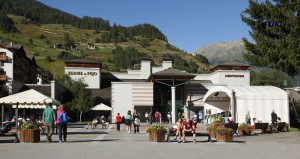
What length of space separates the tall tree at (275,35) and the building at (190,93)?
12.0 ft

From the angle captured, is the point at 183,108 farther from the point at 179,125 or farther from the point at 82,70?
the point at 179,125

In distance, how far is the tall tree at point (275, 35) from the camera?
85.0 ft

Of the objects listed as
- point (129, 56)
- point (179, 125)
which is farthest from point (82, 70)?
point (129, 56)

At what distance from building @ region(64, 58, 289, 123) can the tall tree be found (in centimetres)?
366

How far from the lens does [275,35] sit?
28125 millimetres

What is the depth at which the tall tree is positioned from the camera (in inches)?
1020

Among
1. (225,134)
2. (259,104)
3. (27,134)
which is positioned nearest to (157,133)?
(225,134)

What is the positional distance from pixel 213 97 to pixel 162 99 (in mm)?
23858

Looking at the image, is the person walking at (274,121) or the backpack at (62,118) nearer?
the backpack at (62,118)

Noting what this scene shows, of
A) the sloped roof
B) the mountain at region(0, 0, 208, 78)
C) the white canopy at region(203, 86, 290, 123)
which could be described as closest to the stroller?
the white canopy at region(203, 86, 290, 123)

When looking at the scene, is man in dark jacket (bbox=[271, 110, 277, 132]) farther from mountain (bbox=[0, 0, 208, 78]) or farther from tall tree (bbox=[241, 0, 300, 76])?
mountain (bbox=[0, 0, 208, 78])

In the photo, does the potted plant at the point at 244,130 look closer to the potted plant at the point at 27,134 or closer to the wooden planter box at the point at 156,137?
the wooden planter box at the point at 156,137

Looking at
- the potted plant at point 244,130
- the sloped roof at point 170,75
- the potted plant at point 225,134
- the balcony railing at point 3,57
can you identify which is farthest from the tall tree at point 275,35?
the balcony railing at point 3,57

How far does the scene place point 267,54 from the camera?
26.8 m
